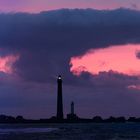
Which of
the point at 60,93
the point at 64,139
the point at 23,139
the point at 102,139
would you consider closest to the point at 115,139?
the point at 102,139

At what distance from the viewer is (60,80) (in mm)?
163875

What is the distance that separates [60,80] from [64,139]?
87.3 metres

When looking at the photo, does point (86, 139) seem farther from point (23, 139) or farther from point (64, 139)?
point (23, 139)

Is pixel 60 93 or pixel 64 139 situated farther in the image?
pixel 60 93

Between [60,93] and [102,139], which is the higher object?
[60,93]

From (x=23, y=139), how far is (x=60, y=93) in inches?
3339

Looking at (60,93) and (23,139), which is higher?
(60,93)

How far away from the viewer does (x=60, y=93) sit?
161750 mm

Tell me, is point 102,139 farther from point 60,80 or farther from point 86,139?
point 60,80

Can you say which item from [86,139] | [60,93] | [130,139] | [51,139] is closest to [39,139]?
[51,139]

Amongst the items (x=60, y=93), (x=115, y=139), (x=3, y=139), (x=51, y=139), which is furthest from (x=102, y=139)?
(x=60, y=93)

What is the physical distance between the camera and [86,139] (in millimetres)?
76375

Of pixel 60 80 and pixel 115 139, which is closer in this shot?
pixel 115 139

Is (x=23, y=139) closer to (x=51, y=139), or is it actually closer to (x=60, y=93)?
(x=51, y=139)
